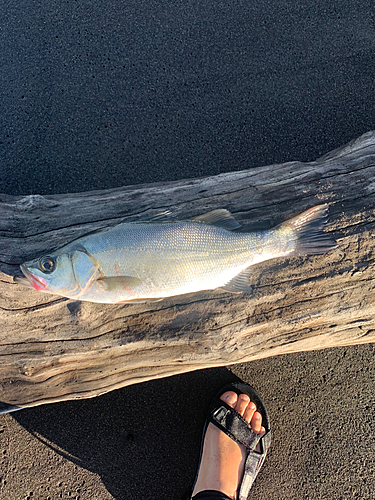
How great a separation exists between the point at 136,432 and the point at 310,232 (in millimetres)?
A: 2477

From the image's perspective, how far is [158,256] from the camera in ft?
6.83

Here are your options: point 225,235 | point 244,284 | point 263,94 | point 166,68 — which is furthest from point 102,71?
point 244,284

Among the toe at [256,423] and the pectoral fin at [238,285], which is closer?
the pectoral fin at [238,285]

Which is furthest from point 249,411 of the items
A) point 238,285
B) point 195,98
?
point 195,98

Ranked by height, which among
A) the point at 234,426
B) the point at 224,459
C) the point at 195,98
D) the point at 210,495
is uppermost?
the point at 195,98

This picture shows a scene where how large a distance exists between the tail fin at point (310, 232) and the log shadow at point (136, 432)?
1.75m

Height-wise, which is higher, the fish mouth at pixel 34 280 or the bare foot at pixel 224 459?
the fish mouth at pixel 34 280

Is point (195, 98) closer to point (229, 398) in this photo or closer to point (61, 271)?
point (61, 271)

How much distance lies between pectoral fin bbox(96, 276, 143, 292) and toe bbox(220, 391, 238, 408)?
5.33ft

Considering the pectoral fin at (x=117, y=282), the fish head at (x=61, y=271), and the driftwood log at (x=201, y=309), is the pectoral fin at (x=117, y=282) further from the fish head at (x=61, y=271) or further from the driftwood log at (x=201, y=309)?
the driftwood log at (x=201, y=309)

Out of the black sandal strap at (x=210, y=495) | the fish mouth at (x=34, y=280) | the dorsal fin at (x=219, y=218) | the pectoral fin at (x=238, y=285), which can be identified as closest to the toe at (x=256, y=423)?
the black sandal strap at (x=210, y=495)

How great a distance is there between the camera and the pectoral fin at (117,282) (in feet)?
6.88

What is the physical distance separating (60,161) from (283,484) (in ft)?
12.8

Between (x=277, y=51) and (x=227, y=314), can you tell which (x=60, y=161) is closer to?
(x=227, y=314)
